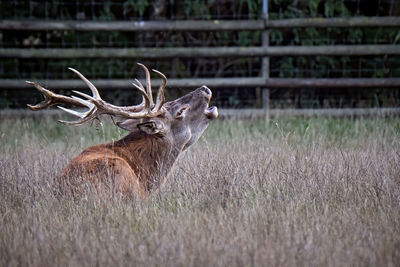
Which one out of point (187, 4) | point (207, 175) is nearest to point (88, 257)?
point (207, 175)

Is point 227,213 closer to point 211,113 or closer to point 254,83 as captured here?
point 211,113

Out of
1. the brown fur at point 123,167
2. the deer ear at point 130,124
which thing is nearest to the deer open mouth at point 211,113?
the brown fur at point 123,167

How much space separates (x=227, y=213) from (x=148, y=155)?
134cm

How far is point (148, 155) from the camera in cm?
527

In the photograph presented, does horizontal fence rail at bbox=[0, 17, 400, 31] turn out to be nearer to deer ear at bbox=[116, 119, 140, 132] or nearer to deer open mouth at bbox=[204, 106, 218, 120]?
deer open mouth at bbox=[204, 106, 218, 120]

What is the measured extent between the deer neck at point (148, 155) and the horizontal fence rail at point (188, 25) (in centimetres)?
368

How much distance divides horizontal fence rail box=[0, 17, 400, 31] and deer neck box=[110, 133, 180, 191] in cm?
368

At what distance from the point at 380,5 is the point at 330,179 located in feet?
20.3

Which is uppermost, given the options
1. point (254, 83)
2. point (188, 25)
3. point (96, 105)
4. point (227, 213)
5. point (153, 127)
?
point (188, 25)

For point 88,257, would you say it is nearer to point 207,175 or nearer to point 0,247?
point 0,247

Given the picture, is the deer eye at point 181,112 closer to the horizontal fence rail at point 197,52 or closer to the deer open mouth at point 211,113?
the deer open mouth at point 211,113

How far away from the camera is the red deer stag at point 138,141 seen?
468 cm

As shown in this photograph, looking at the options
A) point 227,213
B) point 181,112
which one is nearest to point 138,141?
point 181,112

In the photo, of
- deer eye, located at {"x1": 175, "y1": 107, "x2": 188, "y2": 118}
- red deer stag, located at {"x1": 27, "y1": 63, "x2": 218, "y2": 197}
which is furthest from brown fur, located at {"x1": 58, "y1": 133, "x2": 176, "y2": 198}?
deer eye, located at {"x1": 175, "y1": 107, "x2": 188, "y2": 118}
